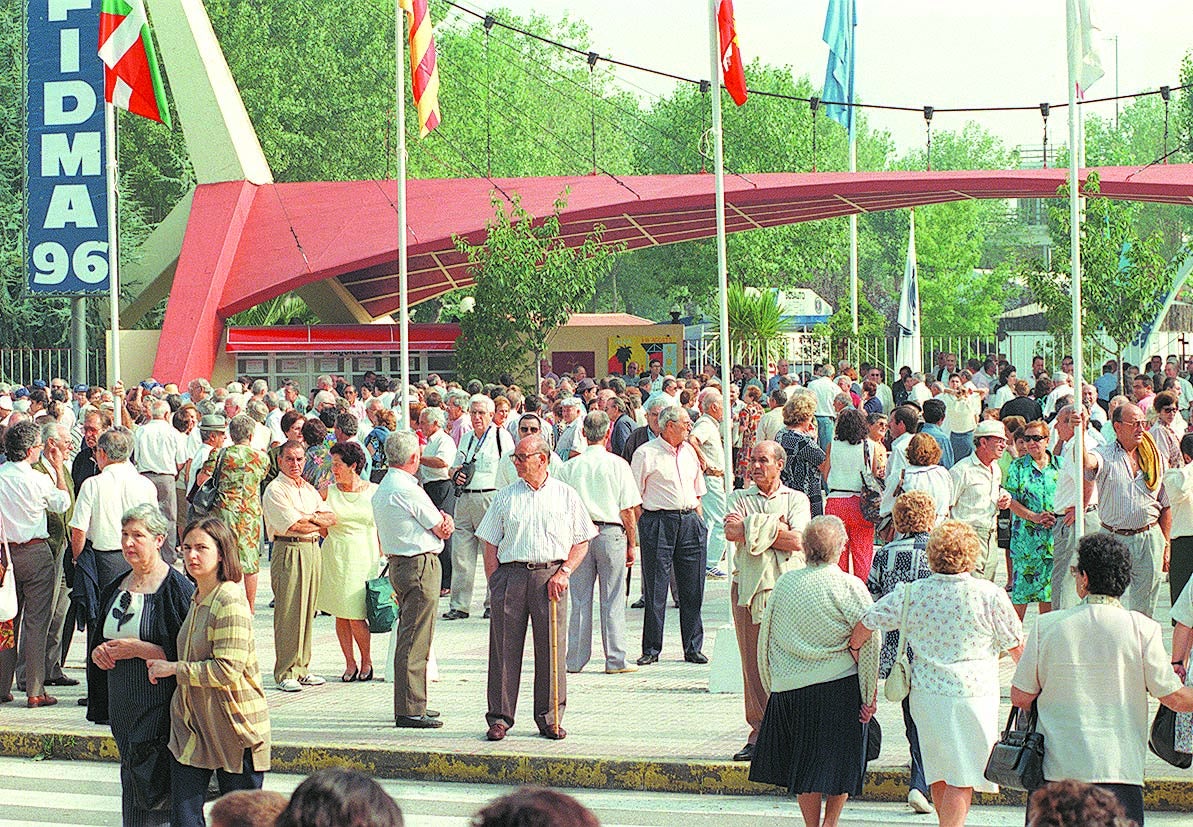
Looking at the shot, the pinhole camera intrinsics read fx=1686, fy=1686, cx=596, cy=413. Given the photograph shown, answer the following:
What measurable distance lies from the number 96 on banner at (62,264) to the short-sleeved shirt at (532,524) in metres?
19.9

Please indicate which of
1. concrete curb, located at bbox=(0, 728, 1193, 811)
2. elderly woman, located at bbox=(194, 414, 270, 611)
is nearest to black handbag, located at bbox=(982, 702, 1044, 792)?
concrete curb, located at bbox=(0, 728, 1193, 811)

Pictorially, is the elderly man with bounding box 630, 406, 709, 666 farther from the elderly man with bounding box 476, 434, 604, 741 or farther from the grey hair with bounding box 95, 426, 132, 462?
the grey hair with bounding box 95, 426, 132, 462

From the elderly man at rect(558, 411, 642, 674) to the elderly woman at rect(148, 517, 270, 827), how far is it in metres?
5.39

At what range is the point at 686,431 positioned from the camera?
1298cm

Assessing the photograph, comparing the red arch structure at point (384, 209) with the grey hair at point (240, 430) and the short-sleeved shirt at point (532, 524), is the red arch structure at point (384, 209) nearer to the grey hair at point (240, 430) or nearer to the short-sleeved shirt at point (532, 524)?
the grey hair at point (240, 430)

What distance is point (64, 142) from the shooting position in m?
28.7

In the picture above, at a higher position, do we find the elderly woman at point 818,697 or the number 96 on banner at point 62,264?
the number 96 on banner at point 62,264

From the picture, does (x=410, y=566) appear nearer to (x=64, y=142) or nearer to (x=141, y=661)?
(x=141, y=661)

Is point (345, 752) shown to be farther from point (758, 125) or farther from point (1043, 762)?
point (758, 125)

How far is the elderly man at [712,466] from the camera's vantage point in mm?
15984

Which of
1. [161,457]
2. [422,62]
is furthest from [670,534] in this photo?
[422,62]

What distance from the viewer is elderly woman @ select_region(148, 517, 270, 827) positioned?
6.89 meters

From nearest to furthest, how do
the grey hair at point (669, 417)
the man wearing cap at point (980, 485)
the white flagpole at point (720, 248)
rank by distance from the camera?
the man wearing cap at point (980, 485)
the grey hair at point (669, 417)
the white flagpole at point (720, 248)

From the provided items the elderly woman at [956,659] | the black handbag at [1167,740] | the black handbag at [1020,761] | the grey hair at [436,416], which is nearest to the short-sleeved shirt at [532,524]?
the elderly woman at [956,659]
